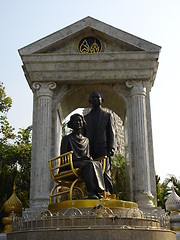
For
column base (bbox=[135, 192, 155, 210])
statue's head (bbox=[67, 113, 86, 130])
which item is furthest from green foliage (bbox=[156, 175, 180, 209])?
statue's head (bbox=[67, 113, 86, 130])

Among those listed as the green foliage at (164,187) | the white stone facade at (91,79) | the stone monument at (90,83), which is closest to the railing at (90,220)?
the stone monument at (90,83)

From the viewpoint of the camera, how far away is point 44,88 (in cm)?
1556

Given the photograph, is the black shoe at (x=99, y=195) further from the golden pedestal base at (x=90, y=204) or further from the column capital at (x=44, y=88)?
the column capital at (x=44, y=88)

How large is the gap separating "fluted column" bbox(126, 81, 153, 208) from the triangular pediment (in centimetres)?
162

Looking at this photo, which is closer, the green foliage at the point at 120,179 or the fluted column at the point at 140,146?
the fluted column at the point at 140,146

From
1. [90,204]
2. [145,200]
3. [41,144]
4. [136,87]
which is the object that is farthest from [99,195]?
[136,87]

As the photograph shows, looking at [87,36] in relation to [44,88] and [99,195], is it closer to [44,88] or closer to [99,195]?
[44,88]

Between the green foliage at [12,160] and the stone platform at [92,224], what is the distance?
10042mm

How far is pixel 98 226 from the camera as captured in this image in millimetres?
6996

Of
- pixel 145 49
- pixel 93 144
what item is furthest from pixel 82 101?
pixel 93 144

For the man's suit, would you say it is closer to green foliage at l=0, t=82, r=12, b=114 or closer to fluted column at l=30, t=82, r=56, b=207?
fluted column at l=30, t=82, r=56, b=207

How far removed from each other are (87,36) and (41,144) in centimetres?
508

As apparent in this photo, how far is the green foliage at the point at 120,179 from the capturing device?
1458 centimetres

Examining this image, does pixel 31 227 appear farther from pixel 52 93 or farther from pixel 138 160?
pixel 52 93
